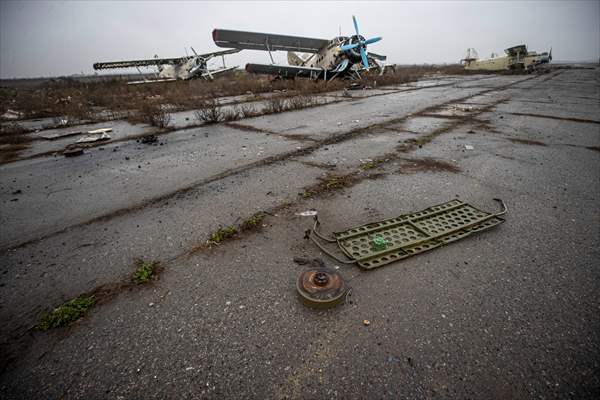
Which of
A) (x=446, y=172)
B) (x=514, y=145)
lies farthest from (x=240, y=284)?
(x=514, y=145)

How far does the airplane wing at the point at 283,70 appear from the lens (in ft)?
56.7

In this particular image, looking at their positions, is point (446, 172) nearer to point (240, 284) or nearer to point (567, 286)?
point (567, 286)

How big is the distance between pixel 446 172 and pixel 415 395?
10.5 ft

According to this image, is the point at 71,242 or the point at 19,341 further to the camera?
the point at 71,242

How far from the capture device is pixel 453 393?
1.15 metres

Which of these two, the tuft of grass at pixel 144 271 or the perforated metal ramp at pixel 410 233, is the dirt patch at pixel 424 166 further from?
the tuft of grass at pixel 144 271

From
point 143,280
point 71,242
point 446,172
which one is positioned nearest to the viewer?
point 143,280

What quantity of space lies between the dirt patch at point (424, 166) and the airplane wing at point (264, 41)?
55.9 feet

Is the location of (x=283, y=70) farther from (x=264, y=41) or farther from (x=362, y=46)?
(x=362, y=46)

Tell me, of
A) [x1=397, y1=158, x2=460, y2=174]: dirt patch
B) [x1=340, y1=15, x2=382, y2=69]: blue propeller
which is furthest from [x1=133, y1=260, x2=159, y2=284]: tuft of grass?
[x1=340, y1=15, x2=382, y2=69]: blue propeller

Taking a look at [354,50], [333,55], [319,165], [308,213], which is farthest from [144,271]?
[333,55]

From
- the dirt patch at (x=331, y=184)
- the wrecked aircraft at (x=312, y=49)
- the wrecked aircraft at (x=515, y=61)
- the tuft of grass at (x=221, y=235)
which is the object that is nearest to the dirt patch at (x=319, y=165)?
the dirt patch at (x=331, y=184)

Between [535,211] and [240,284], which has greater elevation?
[240,284]

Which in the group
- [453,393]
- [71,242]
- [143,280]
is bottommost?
[453,393]
